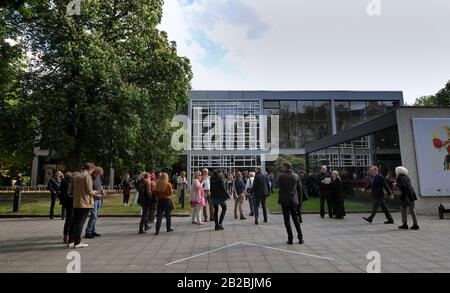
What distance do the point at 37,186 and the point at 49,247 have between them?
127 ft

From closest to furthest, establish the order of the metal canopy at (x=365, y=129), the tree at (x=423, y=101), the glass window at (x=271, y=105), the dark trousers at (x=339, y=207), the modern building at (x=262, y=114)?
the dark trousers at (x=339, y=207)
the metal canopy at (x=365, y=129)
the modern building at (x=262, y=114)
the glass window at (x=271, y=105)
the tree at (x=423, y=101)

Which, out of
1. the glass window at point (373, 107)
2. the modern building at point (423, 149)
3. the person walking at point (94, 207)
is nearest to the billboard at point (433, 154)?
the modern building at point (423, 149)

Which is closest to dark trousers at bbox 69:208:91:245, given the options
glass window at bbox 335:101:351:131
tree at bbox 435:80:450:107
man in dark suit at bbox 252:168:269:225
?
man in dark suit at bbox 252:168:269:225

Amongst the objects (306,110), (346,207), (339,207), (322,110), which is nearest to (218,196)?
(339,207)

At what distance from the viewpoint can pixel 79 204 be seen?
26.9ft

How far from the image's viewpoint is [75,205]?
8.25 m

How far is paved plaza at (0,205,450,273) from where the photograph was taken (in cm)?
621

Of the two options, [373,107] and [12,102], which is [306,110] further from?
[12,102]

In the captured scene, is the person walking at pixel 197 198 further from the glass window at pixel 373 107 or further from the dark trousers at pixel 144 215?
the glass window at pixel 373 107

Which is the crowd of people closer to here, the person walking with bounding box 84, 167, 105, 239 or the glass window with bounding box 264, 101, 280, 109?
the person walking with bounding box 84, 167, 105, 239

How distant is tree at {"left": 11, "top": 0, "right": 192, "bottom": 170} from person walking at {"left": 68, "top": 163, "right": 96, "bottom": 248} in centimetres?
1122

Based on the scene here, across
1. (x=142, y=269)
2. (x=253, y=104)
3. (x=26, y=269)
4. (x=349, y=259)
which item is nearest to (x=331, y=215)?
(x=349, y=259)

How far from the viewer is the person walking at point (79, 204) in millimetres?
8183

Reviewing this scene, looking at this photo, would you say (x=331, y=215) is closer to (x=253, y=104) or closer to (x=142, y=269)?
(x=142, y=269)
